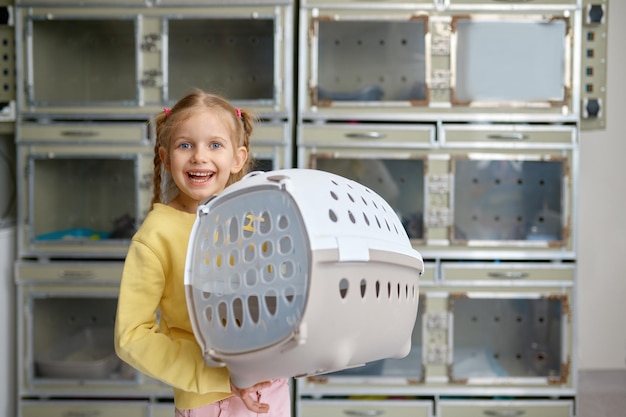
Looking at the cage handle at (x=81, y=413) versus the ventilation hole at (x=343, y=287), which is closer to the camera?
the ventilation hole at (x=343, y=287)

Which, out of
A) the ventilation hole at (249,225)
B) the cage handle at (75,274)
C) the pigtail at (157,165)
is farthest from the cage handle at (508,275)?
the ventilation hole at (249,225)

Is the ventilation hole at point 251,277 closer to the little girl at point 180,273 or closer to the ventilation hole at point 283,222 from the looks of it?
the ventilation hole at point 283,222

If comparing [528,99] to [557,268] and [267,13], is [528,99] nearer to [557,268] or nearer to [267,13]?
[557,268]

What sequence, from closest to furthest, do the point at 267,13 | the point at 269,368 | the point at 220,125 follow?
1. the point at 269,368
2. the point at 220,125
3. the point at 267,13

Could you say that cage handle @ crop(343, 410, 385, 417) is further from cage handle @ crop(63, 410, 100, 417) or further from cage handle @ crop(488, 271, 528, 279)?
cage handle @ crop(63, 410, 100, 417)

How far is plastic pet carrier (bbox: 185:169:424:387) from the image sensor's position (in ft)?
2.86

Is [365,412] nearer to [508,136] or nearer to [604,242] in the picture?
[508,136]

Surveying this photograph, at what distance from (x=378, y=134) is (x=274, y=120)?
0.39m

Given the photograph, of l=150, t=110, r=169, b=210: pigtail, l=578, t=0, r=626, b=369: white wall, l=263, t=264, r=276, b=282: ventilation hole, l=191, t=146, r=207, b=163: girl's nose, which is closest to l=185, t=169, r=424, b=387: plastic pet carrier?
l=263, t=264, r=276, b=282: ventilation hole

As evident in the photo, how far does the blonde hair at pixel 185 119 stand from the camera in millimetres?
1196

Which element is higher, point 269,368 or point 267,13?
A: point 267,13

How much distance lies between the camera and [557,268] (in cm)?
260

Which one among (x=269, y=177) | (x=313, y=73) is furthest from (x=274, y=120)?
(x=269, y=177)

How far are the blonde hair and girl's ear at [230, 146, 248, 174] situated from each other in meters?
0.01
